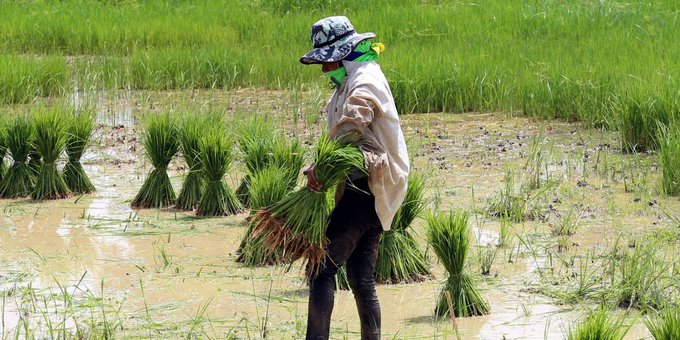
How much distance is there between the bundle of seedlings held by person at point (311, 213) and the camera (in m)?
4.14

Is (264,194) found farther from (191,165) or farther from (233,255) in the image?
(191,165)

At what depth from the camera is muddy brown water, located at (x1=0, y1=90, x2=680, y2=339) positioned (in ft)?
16.3

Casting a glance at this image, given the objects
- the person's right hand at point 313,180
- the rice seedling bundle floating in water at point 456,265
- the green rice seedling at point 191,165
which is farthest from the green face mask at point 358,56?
the green rice seedling at point 191,165

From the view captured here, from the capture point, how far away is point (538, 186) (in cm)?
738

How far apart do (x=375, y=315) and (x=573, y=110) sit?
542cm

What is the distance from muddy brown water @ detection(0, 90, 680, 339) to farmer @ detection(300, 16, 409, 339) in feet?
1.42

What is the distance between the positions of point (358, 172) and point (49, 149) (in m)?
3.73

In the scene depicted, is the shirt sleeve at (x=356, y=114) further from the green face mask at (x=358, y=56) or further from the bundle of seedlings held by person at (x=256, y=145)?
the bundle of seedlings held by person at (x=256, y=145)

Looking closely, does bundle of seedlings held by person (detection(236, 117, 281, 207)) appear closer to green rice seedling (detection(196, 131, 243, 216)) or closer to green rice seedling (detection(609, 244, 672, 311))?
green rice seedling (detection(196, 131, 243, 216))

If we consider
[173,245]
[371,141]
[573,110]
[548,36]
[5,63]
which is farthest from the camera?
[548,36]

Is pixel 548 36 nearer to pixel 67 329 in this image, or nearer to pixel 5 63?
pixel 5 63

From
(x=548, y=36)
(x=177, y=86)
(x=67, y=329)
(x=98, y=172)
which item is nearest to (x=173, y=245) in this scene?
(x=67, y=329)

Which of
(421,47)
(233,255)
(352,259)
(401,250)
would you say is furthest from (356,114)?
(421,47)

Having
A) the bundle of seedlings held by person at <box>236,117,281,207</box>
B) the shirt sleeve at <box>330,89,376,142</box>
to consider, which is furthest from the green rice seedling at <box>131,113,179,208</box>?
the shirt sleeve at <box>330,89,376,142</box>
